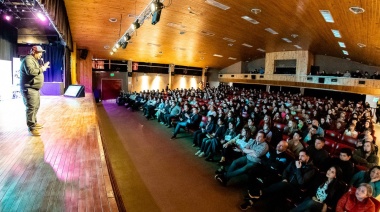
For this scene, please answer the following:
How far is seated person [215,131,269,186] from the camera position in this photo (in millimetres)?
4484

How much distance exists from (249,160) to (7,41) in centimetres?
1164

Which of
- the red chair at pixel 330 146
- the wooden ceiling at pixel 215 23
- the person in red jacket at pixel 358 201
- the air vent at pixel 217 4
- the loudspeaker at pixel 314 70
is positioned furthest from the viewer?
the loudspeaker at pixel 314 70

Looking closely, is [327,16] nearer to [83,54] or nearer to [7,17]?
[7,17]

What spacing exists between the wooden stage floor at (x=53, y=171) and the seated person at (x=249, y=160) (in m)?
2.48

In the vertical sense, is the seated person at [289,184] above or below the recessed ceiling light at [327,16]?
below

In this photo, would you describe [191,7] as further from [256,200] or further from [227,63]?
[227,63]

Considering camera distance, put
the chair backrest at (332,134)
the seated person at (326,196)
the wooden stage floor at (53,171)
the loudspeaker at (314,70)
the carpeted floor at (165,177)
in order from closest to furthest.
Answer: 1. the wooden stage floor at (53,171)
2. the seated person at (326,196)
3. the carpeted floor at (165,177)
4. the chair backrest at (332,134)
5. the loudspeaker at (314,70)

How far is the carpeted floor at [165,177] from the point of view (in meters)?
3.97

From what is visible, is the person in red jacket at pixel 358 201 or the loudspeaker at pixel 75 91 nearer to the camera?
the person in red jacket at pixel 358 201

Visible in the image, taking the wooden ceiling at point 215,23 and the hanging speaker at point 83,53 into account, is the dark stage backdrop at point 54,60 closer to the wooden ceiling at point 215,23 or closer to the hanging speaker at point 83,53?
the wooden ceiling at point 215,23

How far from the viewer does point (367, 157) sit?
4.22 m

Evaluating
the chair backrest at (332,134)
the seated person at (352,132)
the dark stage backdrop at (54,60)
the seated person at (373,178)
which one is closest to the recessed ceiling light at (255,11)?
the chair backrest at (332,134)

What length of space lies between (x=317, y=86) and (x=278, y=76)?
3.22 meters

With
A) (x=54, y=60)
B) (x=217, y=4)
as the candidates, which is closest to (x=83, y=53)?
(x=54, y=60)
